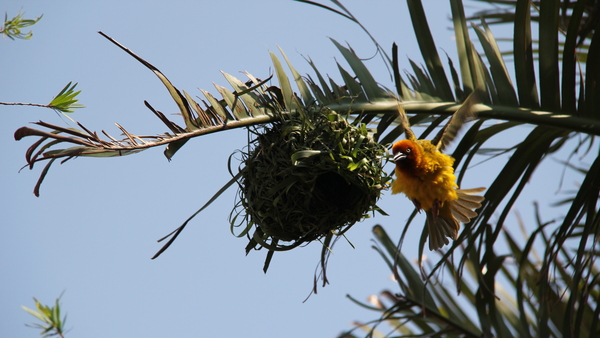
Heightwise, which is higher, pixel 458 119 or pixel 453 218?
pixel 458 119

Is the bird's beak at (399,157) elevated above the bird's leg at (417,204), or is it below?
above

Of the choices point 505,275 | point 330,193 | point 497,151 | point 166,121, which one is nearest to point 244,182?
point 330,193

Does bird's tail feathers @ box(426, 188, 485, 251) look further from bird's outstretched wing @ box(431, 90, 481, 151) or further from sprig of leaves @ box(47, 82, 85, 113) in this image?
sprig of leaves @ box(47, 82, 85, 113)

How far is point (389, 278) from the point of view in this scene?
133 inches

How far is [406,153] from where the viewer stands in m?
1.75

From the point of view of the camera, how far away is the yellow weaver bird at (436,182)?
1.76 metres

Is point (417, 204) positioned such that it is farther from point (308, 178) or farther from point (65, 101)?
point (65, 101)

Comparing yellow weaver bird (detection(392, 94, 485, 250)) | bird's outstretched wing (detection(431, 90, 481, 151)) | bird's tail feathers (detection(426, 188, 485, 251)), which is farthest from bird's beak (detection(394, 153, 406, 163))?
bird's tail feathers (detection(426, 188, 485, 251))

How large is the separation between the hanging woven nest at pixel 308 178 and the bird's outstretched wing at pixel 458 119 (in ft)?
0.71

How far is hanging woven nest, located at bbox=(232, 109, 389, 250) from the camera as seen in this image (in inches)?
64.2

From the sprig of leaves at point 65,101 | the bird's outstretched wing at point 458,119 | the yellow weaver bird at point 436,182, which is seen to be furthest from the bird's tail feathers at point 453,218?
the sprig of leaves at point 65,101

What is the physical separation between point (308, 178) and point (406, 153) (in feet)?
1.11

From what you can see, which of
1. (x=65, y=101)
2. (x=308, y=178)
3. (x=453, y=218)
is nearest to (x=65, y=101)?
(x=65, y=101)

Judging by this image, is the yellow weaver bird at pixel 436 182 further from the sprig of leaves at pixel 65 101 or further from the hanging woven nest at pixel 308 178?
the sprig of leaves at pixel 65 101
